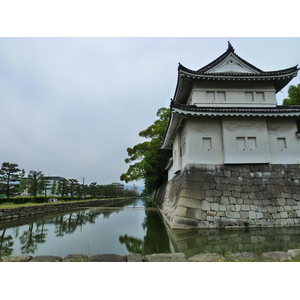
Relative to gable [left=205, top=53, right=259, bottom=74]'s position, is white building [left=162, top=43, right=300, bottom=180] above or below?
below

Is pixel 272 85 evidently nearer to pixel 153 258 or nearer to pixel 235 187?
pixel 235 187

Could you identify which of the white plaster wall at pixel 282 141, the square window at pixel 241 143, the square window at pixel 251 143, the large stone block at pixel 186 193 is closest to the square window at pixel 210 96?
the square window at pixel 241 143

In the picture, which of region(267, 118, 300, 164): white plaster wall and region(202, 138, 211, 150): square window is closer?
region(202, 138, 211, 150): square window

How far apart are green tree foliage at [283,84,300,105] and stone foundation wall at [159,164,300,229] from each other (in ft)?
31.3

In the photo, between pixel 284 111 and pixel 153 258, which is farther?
pixel 284 111

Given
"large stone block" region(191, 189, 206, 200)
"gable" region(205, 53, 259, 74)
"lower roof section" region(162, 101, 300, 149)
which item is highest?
"gable" region(205, 53, 259, 74)

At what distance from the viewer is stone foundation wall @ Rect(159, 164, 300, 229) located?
26.3 feet

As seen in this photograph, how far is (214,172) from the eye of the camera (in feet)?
29.8

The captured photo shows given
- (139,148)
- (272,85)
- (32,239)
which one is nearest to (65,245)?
(32,239)

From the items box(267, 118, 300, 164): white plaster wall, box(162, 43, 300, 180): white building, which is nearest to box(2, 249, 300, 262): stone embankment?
box(162, 43, 300, 180): white building

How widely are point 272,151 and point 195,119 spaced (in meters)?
4.06

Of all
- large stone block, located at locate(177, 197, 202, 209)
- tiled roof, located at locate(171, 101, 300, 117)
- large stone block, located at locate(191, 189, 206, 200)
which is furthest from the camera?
tiled roof, located at locate(171, 101, 300, 117)

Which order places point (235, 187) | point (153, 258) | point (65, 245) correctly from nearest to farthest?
point (153, 258)
point (65, 245)
point (235, 187)

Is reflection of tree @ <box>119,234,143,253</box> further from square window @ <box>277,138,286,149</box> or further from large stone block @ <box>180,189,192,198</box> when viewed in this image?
square window @ <box>277,138,286,149</box>
